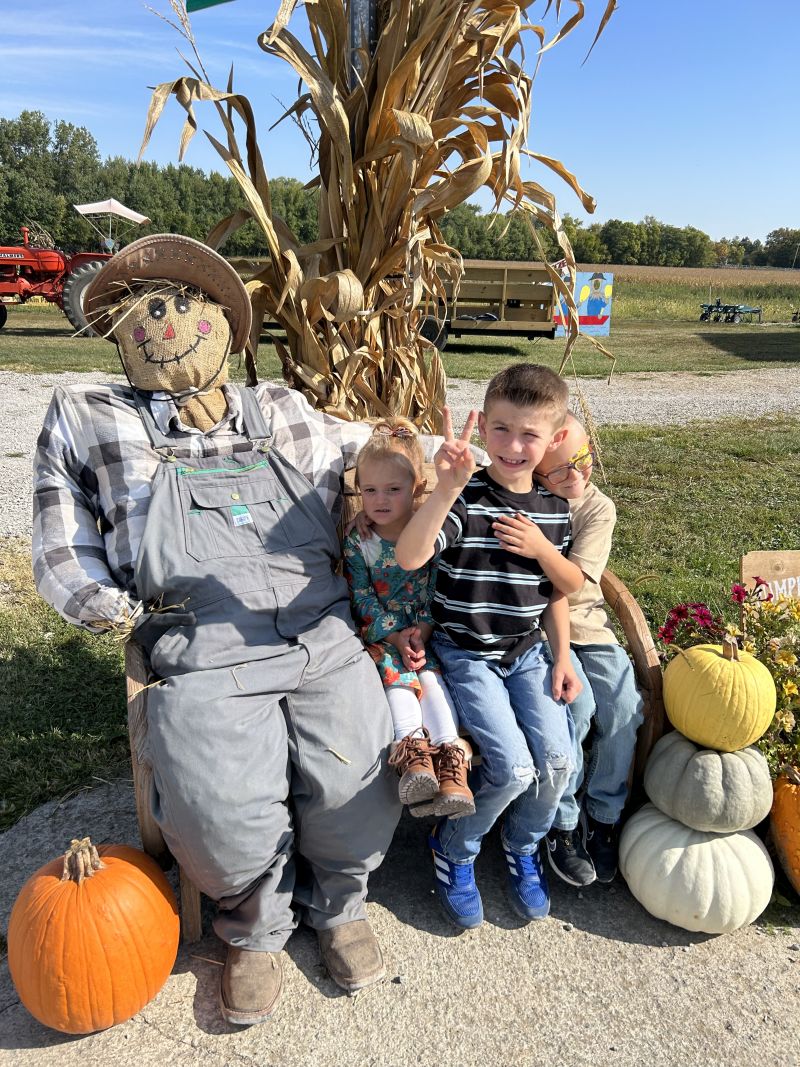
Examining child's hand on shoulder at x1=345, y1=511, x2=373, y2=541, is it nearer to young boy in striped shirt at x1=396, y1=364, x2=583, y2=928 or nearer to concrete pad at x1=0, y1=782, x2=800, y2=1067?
young boy in striped shirt at x1=396, y1=364, x2=583, y2=928

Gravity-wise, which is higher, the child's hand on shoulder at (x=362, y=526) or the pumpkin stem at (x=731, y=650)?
the child's hand on shoulder at (x=362, y=526)

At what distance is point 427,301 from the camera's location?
136 inches

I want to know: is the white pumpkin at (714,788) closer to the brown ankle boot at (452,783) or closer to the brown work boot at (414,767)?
the brown ankle boot at (452,783)

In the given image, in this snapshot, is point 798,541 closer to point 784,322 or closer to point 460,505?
point 460,505

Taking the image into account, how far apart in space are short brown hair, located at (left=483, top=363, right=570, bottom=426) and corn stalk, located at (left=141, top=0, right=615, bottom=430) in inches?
28.4

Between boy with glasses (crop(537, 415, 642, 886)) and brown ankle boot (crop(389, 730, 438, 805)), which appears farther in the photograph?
boy with glasses (crop(537, 415, 642, 886))

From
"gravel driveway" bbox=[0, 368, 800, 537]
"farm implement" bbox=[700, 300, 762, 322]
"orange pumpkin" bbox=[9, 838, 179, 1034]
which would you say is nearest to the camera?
"orange pumpkin" bbox=[9, 838, 179, 1034]

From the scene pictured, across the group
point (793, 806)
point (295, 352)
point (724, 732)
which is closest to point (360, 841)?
point (724, 732)

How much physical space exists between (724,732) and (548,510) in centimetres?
81

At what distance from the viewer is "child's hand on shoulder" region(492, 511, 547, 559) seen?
233 cm

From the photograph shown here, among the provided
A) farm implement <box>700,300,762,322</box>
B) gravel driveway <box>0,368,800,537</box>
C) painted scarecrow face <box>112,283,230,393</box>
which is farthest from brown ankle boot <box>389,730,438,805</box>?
farm implement <box>700,300,762,322</box>

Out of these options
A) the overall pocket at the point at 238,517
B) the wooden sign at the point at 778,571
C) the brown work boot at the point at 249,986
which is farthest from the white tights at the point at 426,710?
the wooden sign at the point at 778,571

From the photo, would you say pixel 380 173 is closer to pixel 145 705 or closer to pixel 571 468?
pixel 571 468

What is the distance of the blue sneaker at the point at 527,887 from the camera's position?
231cm
